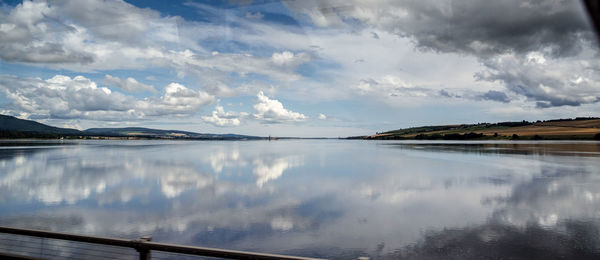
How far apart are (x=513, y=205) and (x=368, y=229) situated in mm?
7014

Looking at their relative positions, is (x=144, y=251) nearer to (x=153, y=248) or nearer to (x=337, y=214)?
(x=153, y=248)

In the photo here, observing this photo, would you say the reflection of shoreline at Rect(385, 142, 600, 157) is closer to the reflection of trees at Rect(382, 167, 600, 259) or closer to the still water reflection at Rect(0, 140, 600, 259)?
the still water reflection at Rect(0, 140, 600, 259)

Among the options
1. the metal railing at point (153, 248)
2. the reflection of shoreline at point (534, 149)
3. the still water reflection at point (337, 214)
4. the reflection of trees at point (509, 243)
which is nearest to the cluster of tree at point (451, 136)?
the reflection of shoreline at point (534, 149)

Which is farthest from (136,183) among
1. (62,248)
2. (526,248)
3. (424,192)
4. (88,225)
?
(526,248)

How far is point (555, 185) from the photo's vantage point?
1753 centimetres

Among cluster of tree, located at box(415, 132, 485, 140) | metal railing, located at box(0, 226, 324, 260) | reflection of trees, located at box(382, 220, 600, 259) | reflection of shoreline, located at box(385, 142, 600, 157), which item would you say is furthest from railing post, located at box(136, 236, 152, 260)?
cluster of tree, located at box(415, 132, 485, 140)

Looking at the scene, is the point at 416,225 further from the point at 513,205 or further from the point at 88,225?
the point at 88,225

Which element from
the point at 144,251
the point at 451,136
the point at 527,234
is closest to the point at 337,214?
the point at 527,234

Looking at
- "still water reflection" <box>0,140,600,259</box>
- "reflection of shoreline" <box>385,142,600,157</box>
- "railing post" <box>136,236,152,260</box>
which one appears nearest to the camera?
"railing post" <box>136,236,152,260</box>

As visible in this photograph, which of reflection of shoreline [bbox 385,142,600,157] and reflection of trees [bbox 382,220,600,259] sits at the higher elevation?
reflection of shoreline [bbox 385,142,600,157]

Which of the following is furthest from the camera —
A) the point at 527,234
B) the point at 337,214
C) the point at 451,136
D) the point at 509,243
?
the point at 451,136

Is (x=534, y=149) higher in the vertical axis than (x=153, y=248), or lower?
lower

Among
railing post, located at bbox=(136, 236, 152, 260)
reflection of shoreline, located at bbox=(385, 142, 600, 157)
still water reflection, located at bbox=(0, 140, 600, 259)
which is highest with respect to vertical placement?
railing post, located at bbox=(136, 236, 152, 260)

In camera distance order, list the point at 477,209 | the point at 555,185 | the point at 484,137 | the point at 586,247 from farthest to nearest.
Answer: the point at 484,137
the point at 555,185
the point at 477,209
the point at 586,247
